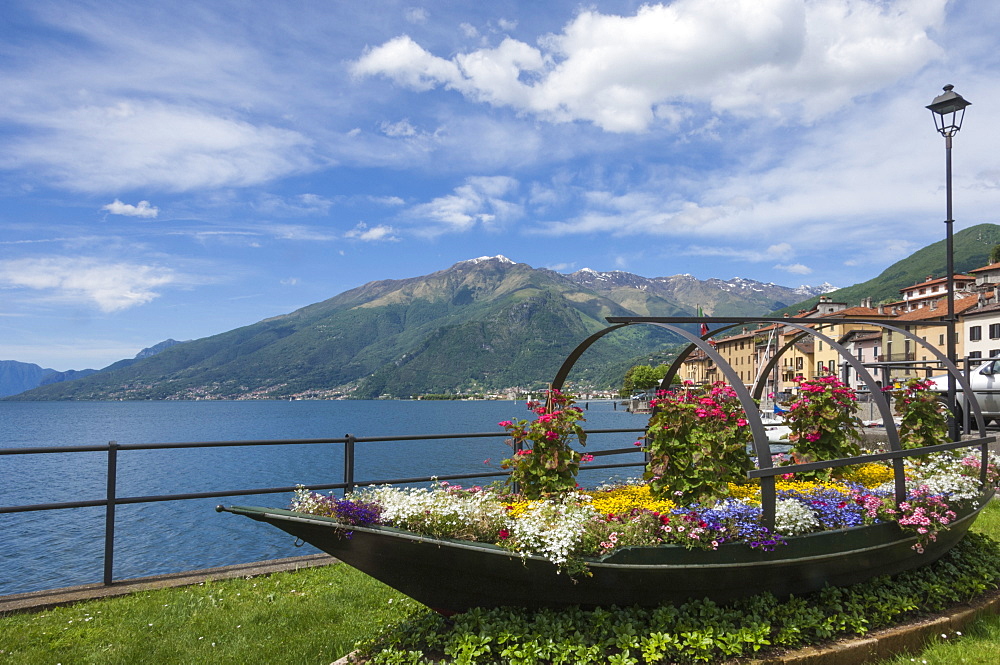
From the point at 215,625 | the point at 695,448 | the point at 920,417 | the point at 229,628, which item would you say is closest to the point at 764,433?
the point at 695,448

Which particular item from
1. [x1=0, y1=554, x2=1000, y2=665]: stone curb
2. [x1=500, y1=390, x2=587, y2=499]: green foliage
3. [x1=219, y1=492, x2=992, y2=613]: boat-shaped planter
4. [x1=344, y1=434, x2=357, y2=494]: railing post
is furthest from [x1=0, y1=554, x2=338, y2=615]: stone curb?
[x1=500, y1=390, x2=587, y2=499]: green foliage

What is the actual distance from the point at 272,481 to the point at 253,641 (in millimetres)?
29353

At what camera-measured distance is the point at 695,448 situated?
527 centimetres

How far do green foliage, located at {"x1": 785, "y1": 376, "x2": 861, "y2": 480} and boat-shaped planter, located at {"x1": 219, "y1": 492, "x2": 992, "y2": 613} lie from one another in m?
2.57

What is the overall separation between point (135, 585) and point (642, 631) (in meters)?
4.84

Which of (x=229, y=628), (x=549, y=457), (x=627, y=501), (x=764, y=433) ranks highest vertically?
(x=764, y=433)

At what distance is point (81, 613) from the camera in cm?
536

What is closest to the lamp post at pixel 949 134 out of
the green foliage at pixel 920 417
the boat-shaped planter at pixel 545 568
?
the green foliage at pixel 920 417

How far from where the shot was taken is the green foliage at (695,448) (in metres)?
5.22

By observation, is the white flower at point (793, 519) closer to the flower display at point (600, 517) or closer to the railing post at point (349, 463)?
the flower display at point (600, 517)

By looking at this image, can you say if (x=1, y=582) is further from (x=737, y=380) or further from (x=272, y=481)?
(x=272, y=481)

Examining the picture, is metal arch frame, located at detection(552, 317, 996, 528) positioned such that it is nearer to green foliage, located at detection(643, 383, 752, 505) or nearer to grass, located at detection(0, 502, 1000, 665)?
green foliage, located at detection(643, 383, 752, 505)

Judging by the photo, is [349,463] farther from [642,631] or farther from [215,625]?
[642,631]

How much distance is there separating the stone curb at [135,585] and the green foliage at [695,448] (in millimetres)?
3915
